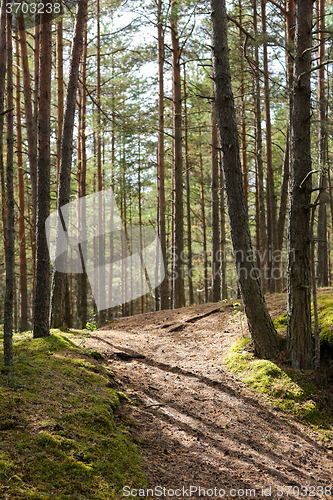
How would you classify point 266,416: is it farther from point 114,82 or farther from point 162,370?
point 114,82

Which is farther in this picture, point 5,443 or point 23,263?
point 23,263

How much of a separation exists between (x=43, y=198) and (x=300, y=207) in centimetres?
423

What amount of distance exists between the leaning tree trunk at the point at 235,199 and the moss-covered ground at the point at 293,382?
0.31 meters

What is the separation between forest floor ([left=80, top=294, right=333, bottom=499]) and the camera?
3.45m

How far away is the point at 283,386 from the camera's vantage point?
5301 millimetres

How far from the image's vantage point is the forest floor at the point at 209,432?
11.3ft

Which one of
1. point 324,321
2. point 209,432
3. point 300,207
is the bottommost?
point 209,432

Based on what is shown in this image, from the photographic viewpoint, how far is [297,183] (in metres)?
5.64

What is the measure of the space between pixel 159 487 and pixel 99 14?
620 inches

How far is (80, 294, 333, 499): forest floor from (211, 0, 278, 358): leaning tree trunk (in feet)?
3.12

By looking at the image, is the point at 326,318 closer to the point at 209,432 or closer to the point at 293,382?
the point at 293,382

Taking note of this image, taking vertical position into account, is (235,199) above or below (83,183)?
below

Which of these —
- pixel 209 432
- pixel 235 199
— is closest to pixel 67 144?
pixel 235 199

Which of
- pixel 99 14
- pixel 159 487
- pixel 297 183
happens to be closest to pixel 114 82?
pixel 99 14
